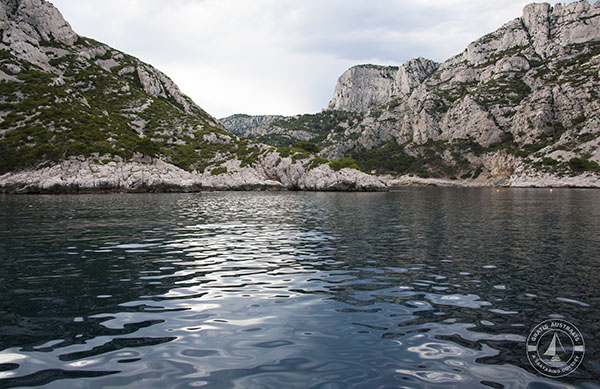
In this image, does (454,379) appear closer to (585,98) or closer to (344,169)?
(344,169)

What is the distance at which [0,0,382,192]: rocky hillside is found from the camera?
67.6 m

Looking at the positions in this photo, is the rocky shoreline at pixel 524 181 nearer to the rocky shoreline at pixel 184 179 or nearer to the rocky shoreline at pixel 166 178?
the rocky shoreline at pixel 184 179

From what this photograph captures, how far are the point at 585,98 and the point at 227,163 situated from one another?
5690 inches

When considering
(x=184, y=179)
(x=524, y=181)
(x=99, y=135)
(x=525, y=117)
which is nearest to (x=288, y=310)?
(x=184, y=179)

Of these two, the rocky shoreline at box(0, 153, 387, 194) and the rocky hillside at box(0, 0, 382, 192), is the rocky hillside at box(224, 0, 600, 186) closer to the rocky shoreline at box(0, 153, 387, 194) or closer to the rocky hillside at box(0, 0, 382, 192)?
the rocky shoreline at box(0, 153, 387, 194)

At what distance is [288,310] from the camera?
801cm

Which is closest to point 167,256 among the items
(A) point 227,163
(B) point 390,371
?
(B) point 390,371

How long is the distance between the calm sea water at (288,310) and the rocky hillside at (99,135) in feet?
199

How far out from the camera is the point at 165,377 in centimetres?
502

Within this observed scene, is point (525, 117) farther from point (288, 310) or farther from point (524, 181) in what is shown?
point (288, 310)

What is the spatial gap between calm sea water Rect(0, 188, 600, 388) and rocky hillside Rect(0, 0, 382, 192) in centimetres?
6066

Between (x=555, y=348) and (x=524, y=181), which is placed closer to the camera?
(x=555, y=348)

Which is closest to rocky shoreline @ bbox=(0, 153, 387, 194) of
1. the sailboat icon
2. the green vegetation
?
the green vegetation

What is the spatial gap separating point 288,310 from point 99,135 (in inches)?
3482
